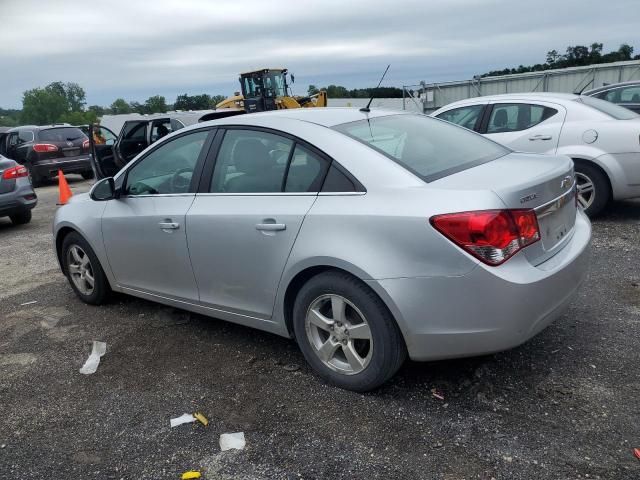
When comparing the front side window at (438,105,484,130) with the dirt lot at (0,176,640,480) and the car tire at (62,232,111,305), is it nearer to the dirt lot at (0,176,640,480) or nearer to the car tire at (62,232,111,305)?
the dirt lot at (0,176,640,480)

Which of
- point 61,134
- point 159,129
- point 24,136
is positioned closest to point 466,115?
point 159,129

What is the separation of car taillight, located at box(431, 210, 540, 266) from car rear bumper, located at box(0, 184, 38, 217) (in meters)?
8.17

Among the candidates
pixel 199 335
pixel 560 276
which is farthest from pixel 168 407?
pixel 560 276

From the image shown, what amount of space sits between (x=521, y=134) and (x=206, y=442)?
18.6 feet

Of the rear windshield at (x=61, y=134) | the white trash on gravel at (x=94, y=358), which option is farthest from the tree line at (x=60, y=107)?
the white trash on gravel at (x=94, y=358)

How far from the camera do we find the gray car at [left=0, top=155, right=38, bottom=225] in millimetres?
8780

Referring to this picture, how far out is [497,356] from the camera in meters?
3.48

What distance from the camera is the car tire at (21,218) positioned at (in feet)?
31.1

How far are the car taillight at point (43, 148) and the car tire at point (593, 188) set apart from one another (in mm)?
13200

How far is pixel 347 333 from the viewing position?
3088 mm

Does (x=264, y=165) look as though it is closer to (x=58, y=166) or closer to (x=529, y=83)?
(x=58, y=166)

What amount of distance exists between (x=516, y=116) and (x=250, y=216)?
500 centimetres

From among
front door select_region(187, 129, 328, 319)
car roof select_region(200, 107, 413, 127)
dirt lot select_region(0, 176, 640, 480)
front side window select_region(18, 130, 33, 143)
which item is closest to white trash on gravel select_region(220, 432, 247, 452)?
dirt lot select_region(0, 176, 640, 480)

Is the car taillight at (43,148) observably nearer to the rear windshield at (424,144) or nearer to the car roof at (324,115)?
the car roof at (324,115)
